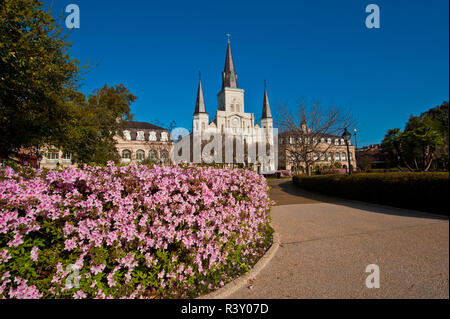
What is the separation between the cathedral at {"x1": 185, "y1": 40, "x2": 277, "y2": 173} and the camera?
47.5 m

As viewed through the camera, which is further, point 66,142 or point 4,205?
point 66,142

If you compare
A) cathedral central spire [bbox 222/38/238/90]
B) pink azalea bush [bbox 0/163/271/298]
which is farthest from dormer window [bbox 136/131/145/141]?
pink azalea bush [bbox 0/163/271/298]

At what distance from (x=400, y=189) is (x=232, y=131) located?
157ft

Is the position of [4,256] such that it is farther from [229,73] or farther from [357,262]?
[229,73]

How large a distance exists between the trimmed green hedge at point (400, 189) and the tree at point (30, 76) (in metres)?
10.7

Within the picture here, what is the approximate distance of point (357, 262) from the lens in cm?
341

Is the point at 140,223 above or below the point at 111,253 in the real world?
above

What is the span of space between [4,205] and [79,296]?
1.16m

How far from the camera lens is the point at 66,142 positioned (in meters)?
8.10

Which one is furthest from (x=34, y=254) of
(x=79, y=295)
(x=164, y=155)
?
(x=164, y=155)

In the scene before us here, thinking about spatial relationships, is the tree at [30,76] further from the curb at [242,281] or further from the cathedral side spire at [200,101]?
the cathedral side spire at [200,101]

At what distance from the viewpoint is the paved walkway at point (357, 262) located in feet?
8.48
